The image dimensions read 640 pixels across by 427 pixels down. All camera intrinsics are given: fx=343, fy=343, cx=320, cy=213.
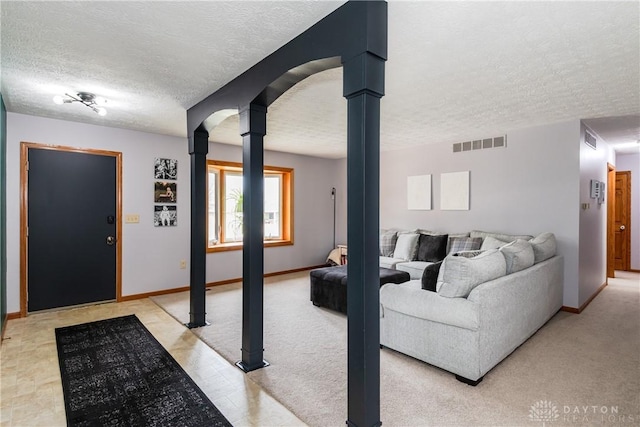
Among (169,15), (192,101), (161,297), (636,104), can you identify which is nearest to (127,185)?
(161,297)

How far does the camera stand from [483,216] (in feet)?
17.1

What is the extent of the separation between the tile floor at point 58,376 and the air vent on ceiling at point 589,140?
16.3 feet

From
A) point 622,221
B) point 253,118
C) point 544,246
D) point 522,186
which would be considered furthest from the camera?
point 622,221

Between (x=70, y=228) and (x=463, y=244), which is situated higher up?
(x=70, y=228)

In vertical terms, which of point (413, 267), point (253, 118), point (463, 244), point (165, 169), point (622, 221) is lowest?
point (413, 267)

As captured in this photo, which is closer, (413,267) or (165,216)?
(413,267)

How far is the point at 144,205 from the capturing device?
501 cm

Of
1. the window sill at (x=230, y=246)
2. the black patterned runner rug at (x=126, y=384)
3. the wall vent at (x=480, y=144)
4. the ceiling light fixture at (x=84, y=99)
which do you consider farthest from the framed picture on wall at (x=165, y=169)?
the wall vent at (x=480, y=144)

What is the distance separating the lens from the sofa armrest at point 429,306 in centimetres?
253

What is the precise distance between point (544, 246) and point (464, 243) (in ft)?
3.88

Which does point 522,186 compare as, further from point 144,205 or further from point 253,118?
point 144,205

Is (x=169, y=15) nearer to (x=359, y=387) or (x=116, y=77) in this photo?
(x=116, y=77)

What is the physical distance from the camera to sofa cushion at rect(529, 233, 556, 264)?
383 centimetres

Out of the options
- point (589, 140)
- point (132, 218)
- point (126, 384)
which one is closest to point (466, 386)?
point (126, 384)
